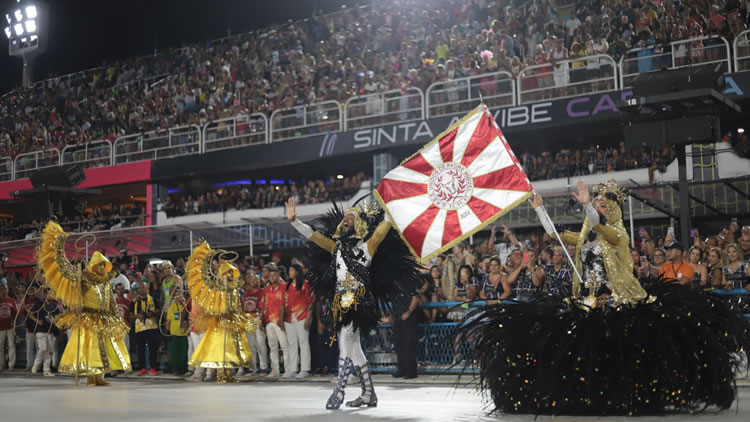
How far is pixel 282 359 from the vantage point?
48.1 ft

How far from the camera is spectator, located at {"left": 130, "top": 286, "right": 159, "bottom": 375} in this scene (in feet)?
50.5

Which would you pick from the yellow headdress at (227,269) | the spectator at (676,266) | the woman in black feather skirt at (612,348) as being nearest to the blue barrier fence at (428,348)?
the yellow headdress at (227,269)

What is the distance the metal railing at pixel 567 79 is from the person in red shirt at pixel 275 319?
27.8ft

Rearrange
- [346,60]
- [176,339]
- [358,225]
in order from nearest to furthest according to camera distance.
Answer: [358,225]
[176,339]
[346,60]

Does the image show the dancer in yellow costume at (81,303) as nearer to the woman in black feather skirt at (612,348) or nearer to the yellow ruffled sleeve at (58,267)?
the yellow ruffled sleeve at (58,267)

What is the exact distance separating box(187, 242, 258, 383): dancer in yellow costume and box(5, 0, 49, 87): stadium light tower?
26836 millimetres

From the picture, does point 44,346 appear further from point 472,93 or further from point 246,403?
point 472,93

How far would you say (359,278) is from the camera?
8.45m

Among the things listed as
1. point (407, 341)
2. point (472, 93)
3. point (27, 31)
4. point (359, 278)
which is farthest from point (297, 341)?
point (27, 31)

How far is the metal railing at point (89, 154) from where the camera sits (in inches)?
1065

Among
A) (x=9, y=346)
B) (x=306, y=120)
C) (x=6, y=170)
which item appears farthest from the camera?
(x=6, y=170)

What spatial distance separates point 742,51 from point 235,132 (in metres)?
13.5

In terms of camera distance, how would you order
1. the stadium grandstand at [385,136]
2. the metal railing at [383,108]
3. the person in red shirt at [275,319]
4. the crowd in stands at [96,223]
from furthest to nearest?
1. the crowd in stands at [96,223]
2. the metal railing at [383,108]
3. the stadium grandstand at [385,136]
4. the person in red shirt at [275,319]

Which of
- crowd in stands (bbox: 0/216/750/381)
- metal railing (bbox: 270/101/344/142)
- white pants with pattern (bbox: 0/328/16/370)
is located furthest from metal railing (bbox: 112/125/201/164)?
white pants with pattern (bbox: 0/328/16/370)
